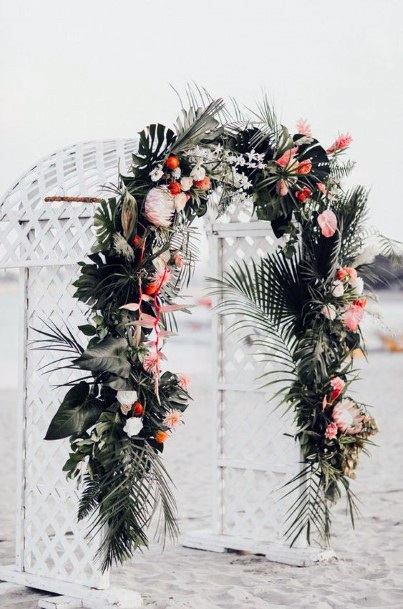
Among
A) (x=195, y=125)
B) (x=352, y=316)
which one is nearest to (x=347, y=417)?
(x=352, y=316)

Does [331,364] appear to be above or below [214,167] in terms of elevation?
below

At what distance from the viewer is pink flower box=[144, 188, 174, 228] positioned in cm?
379

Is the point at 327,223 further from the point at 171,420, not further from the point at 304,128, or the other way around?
the point at 171,420

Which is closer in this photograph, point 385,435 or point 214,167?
point 214,167

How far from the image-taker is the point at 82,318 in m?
4.05

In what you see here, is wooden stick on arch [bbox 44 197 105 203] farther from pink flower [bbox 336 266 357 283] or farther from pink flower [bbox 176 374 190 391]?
pink flower [bbox 336 266 357 283]

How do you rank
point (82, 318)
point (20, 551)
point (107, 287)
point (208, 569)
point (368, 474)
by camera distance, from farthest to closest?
point (368, 474) < point (208, 569) < point (20, 551) < point (82, 318) < point (107, 287)

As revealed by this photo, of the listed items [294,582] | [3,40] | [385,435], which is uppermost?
[3,40]

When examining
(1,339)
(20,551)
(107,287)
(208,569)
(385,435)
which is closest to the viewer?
(107,287)

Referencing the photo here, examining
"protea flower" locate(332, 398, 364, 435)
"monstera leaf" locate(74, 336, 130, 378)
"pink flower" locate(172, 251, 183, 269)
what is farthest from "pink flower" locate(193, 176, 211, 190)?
"protea flower" locate(332, 398, 364, 435)

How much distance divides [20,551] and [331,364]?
175 centimetres

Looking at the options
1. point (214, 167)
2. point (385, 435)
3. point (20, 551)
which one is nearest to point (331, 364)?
point (214, 167)

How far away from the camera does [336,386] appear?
4418 millimetres

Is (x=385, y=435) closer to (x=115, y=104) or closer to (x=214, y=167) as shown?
(x=214, y=167)
